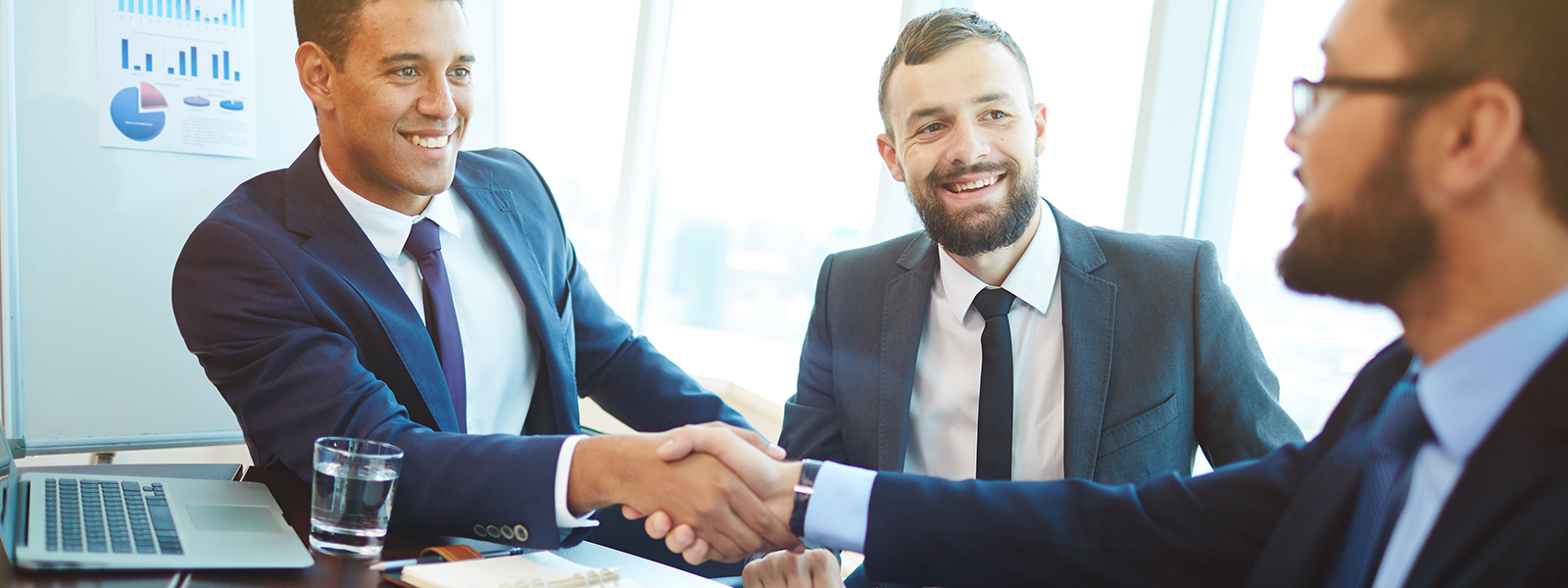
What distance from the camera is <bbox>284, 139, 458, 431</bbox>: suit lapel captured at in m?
1.67

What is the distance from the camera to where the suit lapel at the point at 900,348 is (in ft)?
6.14

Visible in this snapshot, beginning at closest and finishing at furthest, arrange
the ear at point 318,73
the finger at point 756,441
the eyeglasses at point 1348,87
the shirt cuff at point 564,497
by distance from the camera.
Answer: the eyeglasses at point 1348,87 < the shirt cuff at point 564,497 < the finger at point 756,441 < the ear at point 318,73

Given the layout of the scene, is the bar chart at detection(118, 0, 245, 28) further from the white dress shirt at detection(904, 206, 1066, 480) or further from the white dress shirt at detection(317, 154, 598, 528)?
the white dress shirt at detection(904, 206, 1066, 480)

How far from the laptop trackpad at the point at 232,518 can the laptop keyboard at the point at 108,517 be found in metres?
0.03

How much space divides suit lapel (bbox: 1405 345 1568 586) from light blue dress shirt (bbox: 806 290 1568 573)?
2 centimetres

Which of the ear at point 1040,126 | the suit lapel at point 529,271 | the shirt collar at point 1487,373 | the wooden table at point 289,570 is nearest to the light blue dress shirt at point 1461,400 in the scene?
the shirt collar at point 1487,373

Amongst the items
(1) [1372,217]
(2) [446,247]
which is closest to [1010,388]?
(1) [1372,217]

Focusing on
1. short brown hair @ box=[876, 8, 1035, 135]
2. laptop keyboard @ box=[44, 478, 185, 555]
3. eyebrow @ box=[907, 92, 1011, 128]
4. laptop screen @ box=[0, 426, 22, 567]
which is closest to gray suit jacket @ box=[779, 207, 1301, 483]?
eyebrow @ box=[907, 92, 1011, 128]

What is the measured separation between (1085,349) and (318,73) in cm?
157

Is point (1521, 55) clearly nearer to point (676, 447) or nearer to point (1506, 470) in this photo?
point (1506, 470)

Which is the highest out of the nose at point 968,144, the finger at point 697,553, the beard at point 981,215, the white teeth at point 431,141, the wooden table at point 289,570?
the nose at point 968,144

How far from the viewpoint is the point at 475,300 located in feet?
6.66

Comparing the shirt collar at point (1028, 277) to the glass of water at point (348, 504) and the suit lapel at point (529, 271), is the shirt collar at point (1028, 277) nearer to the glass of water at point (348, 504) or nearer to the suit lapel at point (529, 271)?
the suit lapel at point (529, 271)

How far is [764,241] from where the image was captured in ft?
14.8
